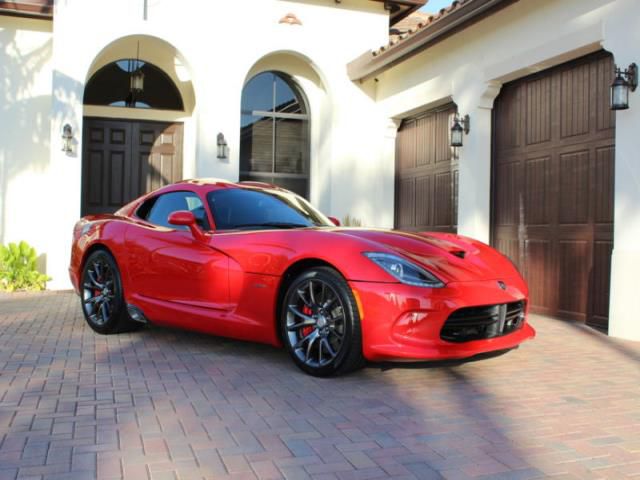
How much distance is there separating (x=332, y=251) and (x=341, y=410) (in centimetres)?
111

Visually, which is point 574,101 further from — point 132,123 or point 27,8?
point 27,8

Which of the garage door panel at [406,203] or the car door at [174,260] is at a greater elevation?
the garage door panel at [406,203]

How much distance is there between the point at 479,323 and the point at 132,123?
961 cm

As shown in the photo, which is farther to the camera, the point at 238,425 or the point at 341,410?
the point at 341,410

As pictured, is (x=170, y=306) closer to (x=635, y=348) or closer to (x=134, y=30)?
(x=635, y=348)

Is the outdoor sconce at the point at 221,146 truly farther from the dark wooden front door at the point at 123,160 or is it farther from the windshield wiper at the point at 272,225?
the windshield wiper at the point at 272,225

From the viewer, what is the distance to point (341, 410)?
372 cm

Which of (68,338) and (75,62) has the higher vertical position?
(75,62)

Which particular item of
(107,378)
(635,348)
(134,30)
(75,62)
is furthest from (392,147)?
(107,378)

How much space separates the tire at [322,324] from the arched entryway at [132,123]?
836 centimetres

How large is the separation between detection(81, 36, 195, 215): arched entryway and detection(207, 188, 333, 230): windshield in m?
6.97

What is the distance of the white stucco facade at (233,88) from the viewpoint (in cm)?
930

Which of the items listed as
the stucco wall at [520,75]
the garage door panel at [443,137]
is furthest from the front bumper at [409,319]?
the garage door panel at [443,137]

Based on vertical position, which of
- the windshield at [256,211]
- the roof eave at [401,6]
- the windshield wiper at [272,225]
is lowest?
the windshield wiper at [272,225]
